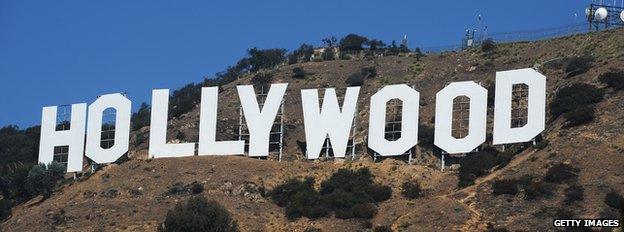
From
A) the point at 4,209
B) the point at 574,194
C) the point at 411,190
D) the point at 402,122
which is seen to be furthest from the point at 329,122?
the point at 4,209

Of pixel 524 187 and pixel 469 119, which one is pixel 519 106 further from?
pixel 524 187

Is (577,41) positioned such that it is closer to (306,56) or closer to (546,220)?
(306,56)

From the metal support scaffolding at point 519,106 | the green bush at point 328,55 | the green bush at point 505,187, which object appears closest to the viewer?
the green bush at point 505,187

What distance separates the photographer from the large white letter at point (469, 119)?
80.3m

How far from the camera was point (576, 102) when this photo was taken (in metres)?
81.9

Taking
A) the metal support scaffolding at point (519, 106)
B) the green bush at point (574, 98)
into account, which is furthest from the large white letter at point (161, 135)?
the green bush at point (574, 98)

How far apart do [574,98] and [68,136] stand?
101 feet

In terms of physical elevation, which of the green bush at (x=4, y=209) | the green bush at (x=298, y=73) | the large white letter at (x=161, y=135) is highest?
the green bush at (x=298, y=73)

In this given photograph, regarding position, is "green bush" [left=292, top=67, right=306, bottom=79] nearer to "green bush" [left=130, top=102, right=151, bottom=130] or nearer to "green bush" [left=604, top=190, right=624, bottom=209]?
"green bush" [left=130, top=102, right=151, bottom=130]

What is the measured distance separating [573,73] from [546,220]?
23128 mm

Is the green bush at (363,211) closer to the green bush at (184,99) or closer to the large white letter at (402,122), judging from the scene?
the large white letter at (402,122)

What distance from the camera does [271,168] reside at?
82375 mm

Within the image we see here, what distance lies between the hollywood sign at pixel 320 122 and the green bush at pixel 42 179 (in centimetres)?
122

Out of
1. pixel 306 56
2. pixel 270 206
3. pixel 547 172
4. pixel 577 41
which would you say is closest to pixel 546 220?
pixel 547 172
